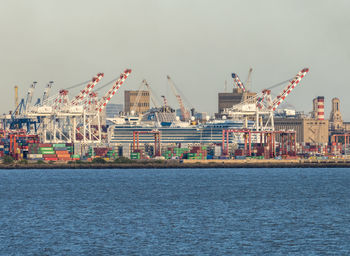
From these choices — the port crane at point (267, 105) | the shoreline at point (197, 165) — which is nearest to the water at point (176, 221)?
the shoreline at point (197, 165)

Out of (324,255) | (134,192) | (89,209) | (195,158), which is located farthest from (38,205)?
(195,158)

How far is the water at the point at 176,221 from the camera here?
154ft

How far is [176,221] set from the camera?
5834cm

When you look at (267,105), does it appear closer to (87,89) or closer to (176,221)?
(87,89)

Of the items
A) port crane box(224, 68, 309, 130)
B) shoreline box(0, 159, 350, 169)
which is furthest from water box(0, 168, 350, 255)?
port crane box(224, 68, 309, 130)

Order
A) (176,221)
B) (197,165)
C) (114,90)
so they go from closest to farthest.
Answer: (176,221) < (197,165) < (114,90)

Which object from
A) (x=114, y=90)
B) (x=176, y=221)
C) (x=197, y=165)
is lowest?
(x=176, y=221)

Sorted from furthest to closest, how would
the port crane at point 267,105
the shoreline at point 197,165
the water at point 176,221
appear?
the port crane at point 267,105 → the shoreline at point 197,165 → the water at point 176,221

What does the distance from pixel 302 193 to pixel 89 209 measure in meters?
26.6

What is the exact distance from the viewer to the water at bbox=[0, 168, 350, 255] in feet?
154

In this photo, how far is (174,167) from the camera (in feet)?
501

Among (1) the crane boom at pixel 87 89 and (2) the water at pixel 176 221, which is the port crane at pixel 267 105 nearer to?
(1) the crane boom at pixel 87 89

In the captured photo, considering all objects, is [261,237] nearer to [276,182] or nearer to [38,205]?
[38,205]

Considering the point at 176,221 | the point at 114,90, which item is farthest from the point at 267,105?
the point at 176,221
